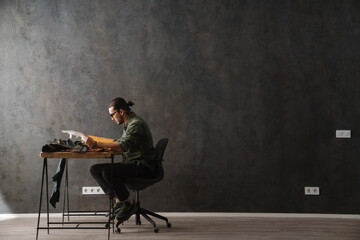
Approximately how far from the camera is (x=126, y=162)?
395 centimetres

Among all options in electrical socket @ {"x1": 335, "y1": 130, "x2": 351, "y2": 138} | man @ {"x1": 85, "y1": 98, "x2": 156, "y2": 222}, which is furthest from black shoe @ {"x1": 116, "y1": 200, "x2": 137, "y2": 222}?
electrical socket @ {"x1": 335, "y1": 130, "x2": 351, "y2": 138}

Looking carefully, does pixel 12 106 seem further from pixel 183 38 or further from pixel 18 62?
pixel 183 38

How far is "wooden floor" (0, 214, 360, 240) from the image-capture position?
12.0 feet

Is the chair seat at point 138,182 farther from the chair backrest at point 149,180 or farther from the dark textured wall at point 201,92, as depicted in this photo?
the dark textured wall at point 201,92

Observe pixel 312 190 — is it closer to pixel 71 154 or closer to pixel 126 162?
pixel 126 162

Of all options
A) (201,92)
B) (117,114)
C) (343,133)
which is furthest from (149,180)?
(343,133)

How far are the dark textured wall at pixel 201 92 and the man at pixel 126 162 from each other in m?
0.79

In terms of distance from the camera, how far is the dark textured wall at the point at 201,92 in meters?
4.55

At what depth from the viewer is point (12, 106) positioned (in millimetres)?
4805

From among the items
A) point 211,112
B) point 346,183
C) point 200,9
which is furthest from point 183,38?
point 346,183

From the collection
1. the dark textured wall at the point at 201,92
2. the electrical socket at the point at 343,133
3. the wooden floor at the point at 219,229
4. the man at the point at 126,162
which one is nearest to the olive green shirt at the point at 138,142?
the man at the point at 126,162

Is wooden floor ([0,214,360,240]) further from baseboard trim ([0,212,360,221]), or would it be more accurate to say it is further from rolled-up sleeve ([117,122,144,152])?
rolled-up sleeve ([117,122,144,152])

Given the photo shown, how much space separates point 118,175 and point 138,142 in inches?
14.9

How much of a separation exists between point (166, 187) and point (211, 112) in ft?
3.43
